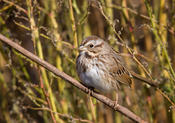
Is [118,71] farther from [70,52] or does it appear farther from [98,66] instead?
[70,52]

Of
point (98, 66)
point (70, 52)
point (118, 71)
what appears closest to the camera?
point (98, 66)

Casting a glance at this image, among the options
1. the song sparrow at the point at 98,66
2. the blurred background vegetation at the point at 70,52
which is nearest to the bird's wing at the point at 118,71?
the song sparrow at the point at 98,66

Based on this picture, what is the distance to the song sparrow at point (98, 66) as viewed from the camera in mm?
2363

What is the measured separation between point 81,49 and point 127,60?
827 mm

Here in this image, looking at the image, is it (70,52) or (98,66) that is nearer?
(98,66)

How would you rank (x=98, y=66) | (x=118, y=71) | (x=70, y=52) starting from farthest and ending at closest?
1. (x=70, y=52)
2. (x=118, y=71)
3. (x=98, y=66)

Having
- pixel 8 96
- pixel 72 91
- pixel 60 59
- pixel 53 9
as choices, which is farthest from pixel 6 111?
pixel 53 9

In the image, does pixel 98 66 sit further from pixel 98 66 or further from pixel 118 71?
pixel 118 71

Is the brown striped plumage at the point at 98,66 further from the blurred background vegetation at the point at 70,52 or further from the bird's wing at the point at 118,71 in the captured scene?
the blurred background vegetation at the point at 70,52

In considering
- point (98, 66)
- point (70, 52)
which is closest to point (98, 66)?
point (98, 66)

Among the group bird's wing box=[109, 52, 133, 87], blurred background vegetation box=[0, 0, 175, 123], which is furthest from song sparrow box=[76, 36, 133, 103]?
blurred background vegetation box=[0, 0, 175, 123]

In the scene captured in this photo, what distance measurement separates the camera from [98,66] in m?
2.42

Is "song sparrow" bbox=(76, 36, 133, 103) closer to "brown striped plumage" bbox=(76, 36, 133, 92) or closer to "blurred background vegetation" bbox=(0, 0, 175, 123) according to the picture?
"brown striped plumage" bbox=(76, 36, 133, 92)

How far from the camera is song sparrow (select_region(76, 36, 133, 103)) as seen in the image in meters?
2.36
